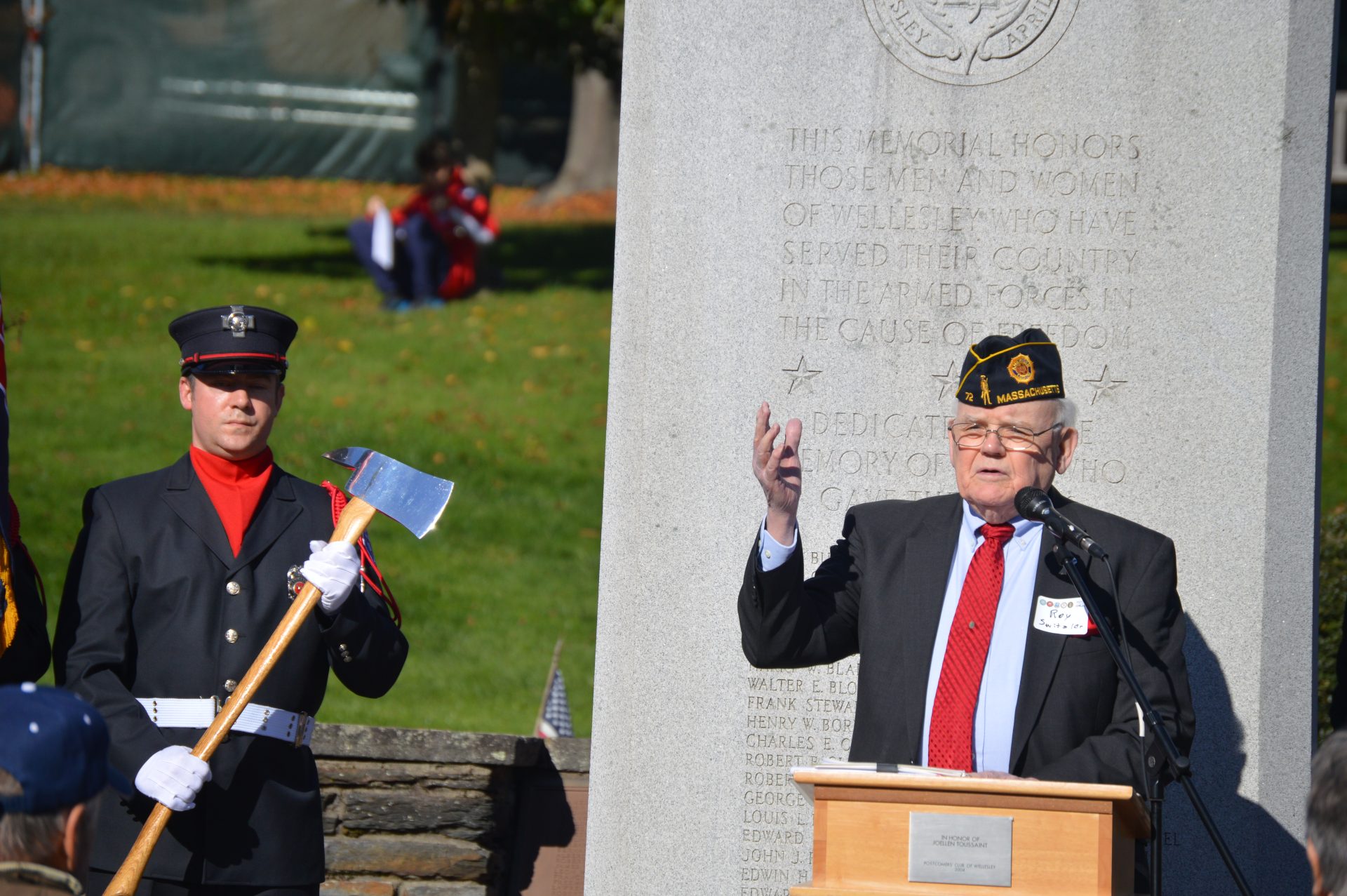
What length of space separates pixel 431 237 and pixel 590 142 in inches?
313

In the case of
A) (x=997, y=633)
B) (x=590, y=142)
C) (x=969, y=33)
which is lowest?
(x=997, y=633)

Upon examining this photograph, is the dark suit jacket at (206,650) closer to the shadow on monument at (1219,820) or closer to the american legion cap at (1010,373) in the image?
the american legion cap at (1010,373)

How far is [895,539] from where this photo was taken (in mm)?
4137

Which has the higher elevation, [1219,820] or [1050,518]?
[1050,518]

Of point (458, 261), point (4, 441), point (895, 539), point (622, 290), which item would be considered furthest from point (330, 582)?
point (458, 261)

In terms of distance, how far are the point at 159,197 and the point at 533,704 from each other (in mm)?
15828

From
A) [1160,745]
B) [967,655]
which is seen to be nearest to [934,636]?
[967,655]

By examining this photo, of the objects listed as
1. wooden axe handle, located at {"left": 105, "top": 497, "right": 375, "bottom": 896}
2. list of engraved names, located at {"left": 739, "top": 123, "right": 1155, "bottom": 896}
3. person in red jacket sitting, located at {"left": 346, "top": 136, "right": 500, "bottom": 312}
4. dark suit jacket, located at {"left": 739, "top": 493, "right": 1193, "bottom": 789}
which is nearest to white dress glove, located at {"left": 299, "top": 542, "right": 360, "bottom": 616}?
wooden axe handle, located at {"left": 105, "top": 497, "right": 375, "bottom": 896}

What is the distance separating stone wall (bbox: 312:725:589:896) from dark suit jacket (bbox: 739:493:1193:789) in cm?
209

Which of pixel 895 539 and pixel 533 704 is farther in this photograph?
pixel 533 704

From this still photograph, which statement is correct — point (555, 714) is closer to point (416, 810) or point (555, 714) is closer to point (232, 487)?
point (416, 810)

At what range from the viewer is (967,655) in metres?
3.88

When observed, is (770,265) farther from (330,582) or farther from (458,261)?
(458,261)

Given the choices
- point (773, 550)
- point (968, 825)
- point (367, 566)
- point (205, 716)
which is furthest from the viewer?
point (367, 566)
